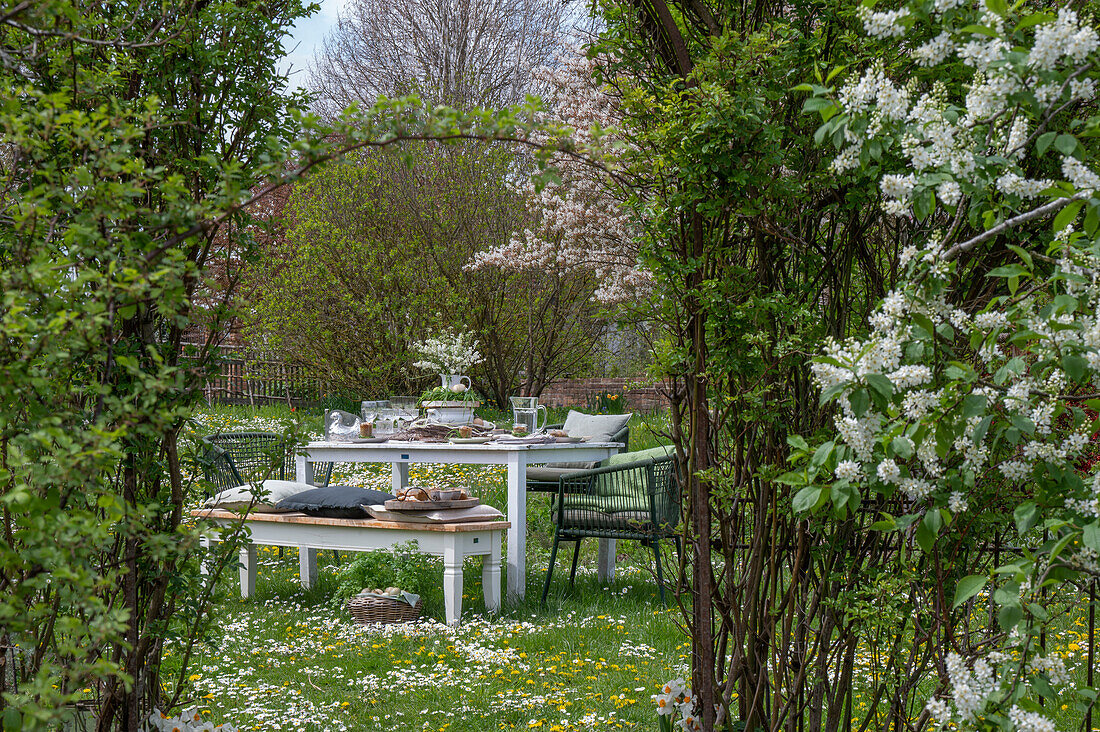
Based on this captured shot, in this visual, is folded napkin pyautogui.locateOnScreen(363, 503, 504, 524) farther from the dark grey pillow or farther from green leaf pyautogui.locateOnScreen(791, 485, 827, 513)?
green leaf pyautogui.locateOnScreen(791, 485, 827, 513)

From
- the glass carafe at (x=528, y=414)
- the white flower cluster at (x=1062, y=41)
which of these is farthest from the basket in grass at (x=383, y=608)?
the white flower cluster at (x=1062, y=41)

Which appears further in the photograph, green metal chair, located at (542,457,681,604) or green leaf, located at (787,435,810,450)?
green metal chair, located at (542,457,681,604)

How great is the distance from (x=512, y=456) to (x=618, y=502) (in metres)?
0.68

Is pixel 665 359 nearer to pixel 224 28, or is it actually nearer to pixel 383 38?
pixel 224 28

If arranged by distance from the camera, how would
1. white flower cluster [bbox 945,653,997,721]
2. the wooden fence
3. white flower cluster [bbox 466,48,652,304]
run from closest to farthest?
white flower cluster [bbox 945,653,997,721] → white flower cluster [bbox 466,48,652,304] → the wooden fence

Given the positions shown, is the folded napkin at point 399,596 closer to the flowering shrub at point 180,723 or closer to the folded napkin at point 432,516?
the folded napkin at point 432,516

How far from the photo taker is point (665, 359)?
2166mm

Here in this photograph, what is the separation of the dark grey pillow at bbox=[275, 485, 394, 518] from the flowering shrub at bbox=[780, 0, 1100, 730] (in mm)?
3822

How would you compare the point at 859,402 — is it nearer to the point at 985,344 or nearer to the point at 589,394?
the point at 985,344

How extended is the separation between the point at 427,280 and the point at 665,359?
10120mm

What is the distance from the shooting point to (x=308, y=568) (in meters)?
5.46

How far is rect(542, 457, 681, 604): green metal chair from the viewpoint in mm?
4680

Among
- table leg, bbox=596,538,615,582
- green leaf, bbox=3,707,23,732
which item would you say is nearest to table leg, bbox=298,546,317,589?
table leg, bbox=596,538,615,582

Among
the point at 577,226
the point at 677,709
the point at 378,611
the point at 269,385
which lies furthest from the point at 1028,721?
the point at 269,385
